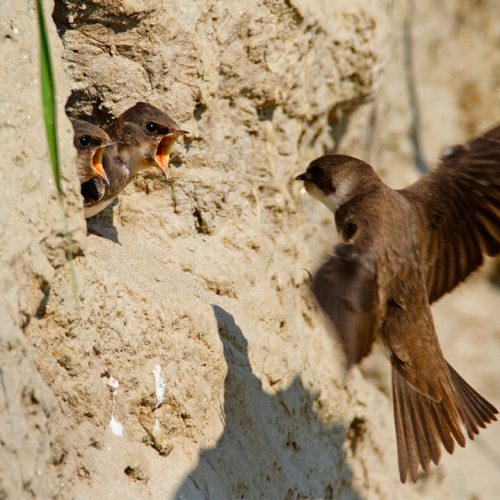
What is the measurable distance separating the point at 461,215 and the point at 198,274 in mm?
1086

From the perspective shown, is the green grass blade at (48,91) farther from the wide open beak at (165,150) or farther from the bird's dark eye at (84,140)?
the wide open beak at (165,150)

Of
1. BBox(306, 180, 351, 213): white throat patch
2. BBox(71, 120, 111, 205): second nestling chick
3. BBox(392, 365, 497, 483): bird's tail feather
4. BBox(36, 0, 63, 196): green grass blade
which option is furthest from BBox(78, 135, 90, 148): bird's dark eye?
BBox(392, 365, 497, 483): bird's tail feather

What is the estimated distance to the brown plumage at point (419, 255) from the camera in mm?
4207

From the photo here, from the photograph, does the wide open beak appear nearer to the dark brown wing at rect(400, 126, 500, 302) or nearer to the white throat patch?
the white throat patch

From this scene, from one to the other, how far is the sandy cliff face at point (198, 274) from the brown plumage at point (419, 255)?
38 cm

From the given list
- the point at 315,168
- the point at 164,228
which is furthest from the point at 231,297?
the point at 315,168

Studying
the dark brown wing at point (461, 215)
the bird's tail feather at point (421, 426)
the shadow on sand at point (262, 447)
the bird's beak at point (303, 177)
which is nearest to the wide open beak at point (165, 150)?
the shadow on sand at point (262, 447)

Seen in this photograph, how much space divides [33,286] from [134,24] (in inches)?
55.6

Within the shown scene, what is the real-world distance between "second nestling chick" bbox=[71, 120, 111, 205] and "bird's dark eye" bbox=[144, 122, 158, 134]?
0.14 meters

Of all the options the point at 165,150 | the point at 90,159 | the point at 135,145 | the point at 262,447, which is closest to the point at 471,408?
the point at 262,447

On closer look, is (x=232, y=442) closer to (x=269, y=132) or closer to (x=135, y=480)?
(x=135, y=480)

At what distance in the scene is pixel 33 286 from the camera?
308 centimetres

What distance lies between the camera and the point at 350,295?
3.66 meters

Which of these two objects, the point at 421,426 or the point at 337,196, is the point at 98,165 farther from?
the point at 421,426
